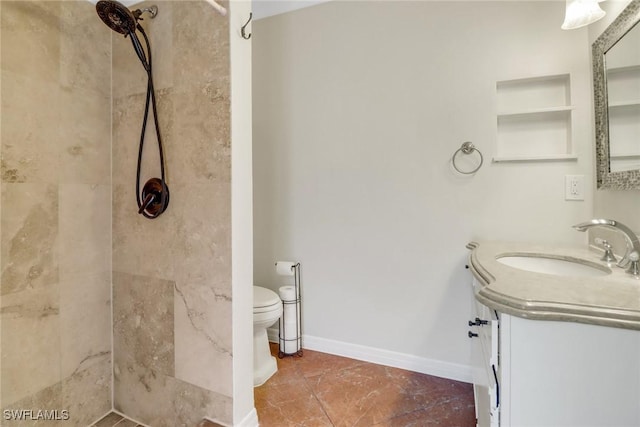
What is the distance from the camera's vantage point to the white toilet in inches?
66.9

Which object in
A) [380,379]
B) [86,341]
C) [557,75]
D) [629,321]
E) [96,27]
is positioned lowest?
[380,379]

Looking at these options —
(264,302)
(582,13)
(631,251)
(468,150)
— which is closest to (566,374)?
(631,251)

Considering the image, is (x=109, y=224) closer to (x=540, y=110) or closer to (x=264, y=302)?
(x=264, y=302)

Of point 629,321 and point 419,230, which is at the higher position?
point 419,230

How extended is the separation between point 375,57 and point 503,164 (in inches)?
41.3

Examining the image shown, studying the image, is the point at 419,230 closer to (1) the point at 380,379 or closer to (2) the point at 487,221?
(2) the point at 487,221

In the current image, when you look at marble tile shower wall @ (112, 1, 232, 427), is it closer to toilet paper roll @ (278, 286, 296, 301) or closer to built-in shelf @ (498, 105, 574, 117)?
toilet paper roll @ (278, 286, 296, 301)

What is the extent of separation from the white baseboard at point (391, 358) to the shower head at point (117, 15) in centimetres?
204

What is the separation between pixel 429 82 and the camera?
1.79 m

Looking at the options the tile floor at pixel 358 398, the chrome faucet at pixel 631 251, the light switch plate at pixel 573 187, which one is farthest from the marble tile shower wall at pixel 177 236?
the light switch plate at pixel 573 187

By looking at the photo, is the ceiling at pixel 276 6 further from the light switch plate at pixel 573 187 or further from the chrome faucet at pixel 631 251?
the chrome faucet at pixel 631 251

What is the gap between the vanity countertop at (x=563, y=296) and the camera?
0.65 metres

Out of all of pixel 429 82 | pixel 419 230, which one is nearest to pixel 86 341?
pixel 419 230

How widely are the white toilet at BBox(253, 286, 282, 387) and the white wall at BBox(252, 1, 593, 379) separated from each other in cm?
38
